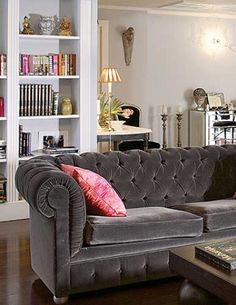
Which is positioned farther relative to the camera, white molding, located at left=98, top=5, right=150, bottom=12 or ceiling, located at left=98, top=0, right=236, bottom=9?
white molding, located at left=98, top=5, right=150, bottom=12

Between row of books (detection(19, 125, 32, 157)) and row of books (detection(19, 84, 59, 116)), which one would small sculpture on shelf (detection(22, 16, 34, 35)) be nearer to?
row of books (detection(19, 84, 59, 116))

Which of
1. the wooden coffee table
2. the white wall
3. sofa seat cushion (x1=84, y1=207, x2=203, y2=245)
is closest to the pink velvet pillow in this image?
sofa seat cushion (x1=84, y1=207, x2=203, y2=245)

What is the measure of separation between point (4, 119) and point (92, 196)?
6.86 ft

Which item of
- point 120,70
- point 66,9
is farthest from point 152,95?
point 66,9

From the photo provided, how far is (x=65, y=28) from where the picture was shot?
232 inches

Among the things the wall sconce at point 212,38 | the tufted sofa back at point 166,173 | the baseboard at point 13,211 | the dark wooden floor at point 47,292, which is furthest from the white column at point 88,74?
the wall sconce at point 212,38

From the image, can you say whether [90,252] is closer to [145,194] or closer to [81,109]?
[145,194]

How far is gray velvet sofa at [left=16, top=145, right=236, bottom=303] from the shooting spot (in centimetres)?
360

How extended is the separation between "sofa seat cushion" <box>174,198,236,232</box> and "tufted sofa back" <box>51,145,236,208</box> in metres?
0.41

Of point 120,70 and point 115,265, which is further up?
point 120,70

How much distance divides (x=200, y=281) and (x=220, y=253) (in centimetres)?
20

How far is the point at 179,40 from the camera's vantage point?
9695 mm

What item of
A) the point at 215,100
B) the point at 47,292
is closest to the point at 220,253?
the point at 47,292

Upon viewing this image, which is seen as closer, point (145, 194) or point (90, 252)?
point (90, 252)
